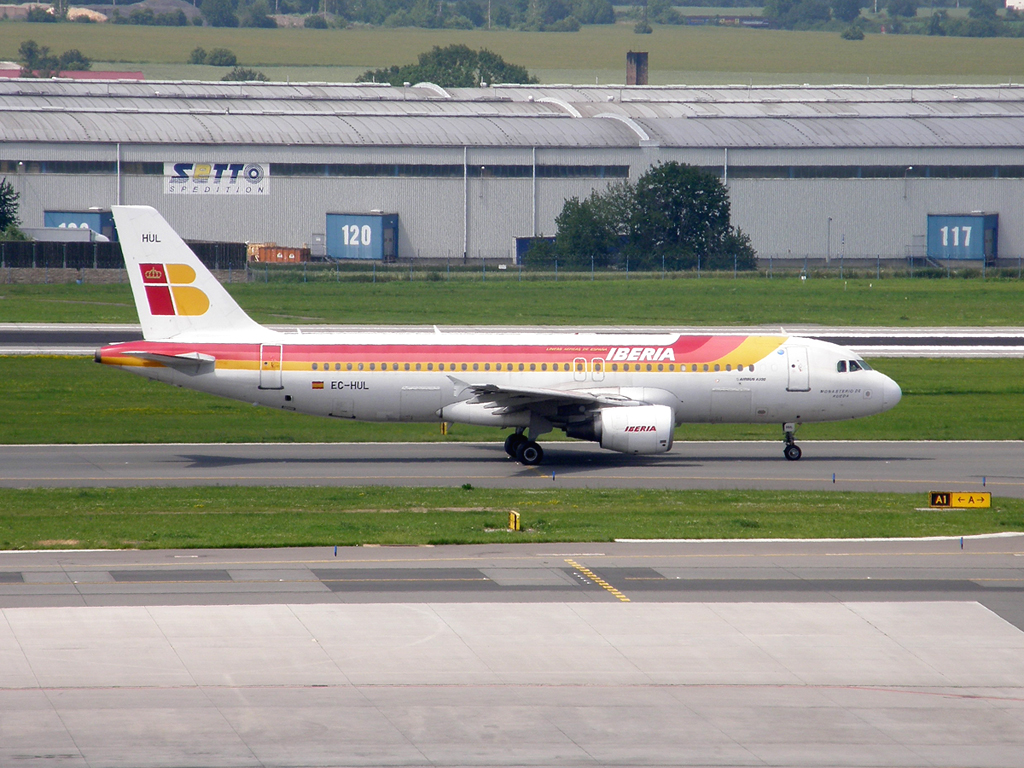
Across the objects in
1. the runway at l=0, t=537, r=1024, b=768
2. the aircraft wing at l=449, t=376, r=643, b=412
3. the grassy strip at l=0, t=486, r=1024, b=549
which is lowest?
the runway at l=0, t=537, r=1024, b=768

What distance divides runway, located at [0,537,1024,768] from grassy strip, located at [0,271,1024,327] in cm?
4644

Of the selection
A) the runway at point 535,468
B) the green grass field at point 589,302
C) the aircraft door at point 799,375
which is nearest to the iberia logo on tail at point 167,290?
the runway at point 535,468

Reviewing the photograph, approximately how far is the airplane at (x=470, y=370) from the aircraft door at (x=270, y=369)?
30 mm

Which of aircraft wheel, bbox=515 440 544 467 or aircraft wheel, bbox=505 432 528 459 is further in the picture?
aircraft wheel, bbox=505 432 528 459

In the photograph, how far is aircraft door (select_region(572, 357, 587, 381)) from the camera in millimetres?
38812

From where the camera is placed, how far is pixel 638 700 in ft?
58.2

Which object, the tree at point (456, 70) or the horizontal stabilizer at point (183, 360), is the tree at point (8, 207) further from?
the tree at point (456, 70)

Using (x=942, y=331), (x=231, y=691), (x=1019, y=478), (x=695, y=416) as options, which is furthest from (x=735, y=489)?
(x=942, y=331)

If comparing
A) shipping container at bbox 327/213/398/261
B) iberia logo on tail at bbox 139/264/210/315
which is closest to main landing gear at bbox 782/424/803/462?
iberia logo on tail at bbox 139/264/210/315

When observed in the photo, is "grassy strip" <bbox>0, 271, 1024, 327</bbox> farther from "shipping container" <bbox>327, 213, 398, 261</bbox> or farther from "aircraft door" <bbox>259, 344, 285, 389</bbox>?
"aircraft door" <bbox>259, 344, 285, 389</bbox>

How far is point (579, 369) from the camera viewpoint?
128ft

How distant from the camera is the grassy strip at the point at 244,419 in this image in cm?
4316

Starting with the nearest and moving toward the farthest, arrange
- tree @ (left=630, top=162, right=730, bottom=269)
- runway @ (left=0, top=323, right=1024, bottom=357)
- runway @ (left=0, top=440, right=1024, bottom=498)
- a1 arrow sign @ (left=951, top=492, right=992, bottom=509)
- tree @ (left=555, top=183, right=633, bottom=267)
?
a1 arrow sign @ (left=951, top=492, right=992, bottom=509) < runway @ (left=0, top=440, right=1024, bottom=498) < runway @ (left=0, top=323, right=1024, bottom=357) < tree @ (left=555, top=183, right=633, bottom=267) < tree @ (left=630, top=162, right=730, bottom=269)

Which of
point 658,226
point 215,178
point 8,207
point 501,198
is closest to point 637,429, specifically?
point 658,226
